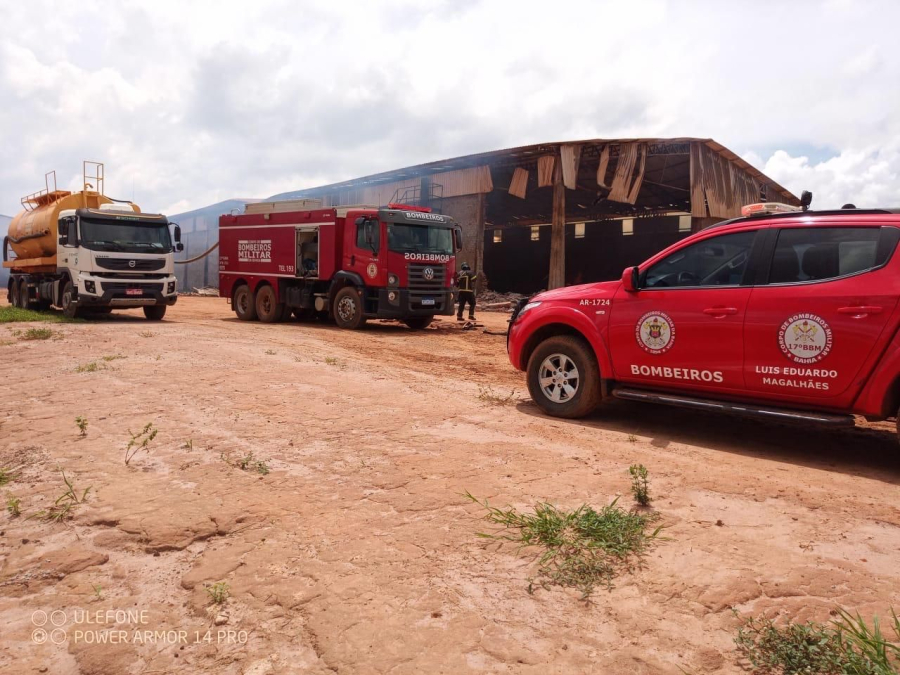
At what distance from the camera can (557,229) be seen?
2025 cm

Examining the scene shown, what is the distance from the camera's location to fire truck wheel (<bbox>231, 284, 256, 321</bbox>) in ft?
56.6

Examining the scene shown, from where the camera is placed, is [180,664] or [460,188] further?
[460,188]

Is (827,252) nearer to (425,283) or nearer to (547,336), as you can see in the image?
(547,336)

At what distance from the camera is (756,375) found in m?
4.82

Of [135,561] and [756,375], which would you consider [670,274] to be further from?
[135,561]

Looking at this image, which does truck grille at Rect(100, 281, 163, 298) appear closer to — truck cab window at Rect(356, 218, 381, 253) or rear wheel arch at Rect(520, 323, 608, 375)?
truck cab window at Rect(356, 218, 381, 253)

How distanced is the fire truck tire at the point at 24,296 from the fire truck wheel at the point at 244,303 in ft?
19.7

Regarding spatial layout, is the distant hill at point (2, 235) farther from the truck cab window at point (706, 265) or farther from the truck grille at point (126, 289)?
the truck cab window at point (706, 265)

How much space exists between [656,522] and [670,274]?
2.71 m

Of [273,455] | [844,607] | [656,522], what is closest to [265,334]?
[273,455]

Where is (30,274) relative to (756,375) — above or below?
above

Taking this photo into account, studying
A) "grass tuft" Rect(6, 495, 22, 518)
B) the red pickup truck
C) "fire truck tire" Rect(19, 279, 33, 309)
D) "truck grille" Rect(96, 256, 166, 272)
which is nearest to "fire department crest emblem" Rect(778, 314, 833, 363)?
the red pickup truck

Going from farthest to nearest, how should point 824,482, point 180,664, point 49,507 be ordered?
point 824,482 → point 49,507 → point 180,664
